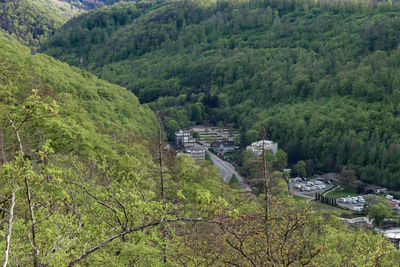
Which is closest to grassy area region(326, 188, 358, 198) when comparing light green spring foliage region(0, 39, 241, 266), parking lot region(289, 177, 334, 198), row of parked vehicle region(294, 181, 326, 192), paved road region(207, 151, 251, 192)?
parking lot region(289, 177, 334, 198)

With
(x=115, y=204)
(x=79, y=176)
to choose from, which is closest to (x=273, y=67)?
(x=115, y=204)

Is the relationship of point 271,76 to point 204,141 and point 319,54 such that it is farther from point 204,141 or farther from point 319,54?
point 204,141

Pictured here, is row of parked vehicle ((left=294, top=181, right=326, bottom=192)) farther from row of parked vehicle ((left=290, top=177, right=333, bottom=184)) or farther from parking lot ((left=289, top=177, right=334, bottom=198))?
row of parked vehicle ((left=290, top=177, right=333, bottom=184))

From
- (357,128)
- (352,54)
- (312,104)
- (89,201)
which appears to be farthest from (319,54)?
(89,201)

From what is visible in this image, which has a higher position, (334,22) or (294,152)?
(334,22)

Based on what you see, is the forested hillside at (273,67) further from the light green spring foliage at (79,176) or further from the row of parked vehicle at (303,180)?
the light green spring foliage at (79,176)

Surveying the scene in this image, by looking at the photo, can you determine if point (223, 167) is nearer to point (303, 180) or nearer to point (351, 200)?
point (303, 180)

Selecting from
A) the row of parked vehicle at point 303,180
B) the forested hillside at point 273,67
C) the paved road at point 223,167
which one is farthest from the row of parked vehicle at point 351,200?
the paved road at point 223,167
